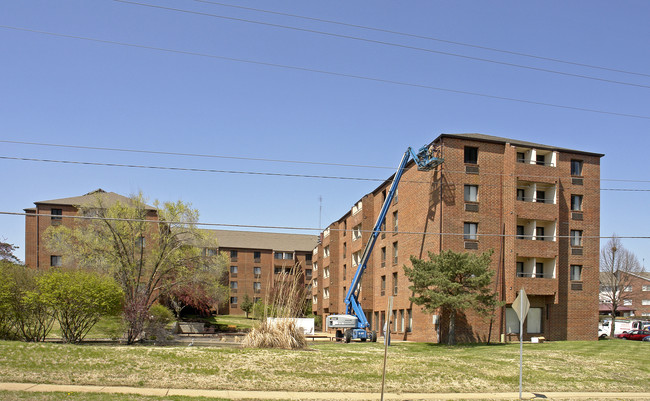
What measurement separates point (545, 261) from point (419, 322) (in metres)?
9.75

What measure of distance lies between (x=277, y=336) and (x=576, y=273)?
2682cm

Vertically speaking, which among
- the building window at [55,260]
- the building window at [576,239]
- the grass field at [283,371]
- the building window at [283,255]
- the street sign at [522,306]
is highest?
the building window at [576,239]

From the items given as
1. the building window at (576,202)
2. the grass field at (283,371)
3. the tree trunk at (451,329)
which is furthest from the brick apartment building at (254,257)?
the grass field at (283,371)

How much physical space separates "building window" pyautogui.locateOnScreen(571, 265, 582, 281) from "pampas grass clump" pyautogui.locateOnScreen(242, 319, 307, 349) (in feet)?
83.1

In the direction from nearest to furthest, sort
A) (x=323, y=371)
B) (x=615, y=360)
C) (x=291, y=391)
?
(x=291, y=391)
(x=323, y=371)
(x=615, y=360)

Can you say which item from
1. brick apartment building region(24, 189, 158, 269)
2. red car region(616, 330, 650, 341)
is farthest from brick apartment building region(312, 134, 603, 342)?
brick apartment building region(24, 189, 158, 269)

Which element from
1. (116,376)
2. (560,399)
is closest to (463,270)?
(560,399)

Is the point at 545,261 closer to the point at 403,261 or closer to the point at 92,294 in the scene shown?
the point at 403,261

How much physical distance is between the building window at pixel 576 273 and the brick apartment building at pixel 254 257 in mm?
58690

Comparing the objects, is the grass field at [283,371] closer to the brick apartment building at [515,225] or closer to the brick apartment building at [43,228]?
the brick apartment building at [515,225]

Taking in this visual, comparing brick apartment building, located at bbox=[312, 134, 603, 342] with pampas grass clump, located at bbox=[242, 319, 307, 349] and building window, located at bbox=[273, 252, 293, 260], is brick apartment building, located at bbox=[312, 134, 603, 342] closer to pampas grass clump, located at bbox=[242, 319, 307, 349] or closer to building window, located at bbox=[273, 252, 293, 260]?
pampas grass clump, located at bbox=[242, 319, 307, 349]

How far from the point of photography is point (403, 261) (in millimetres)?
43938

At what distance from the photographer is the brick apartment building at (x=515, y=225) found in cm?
3806

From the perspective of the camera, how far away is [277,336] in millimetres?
22625
